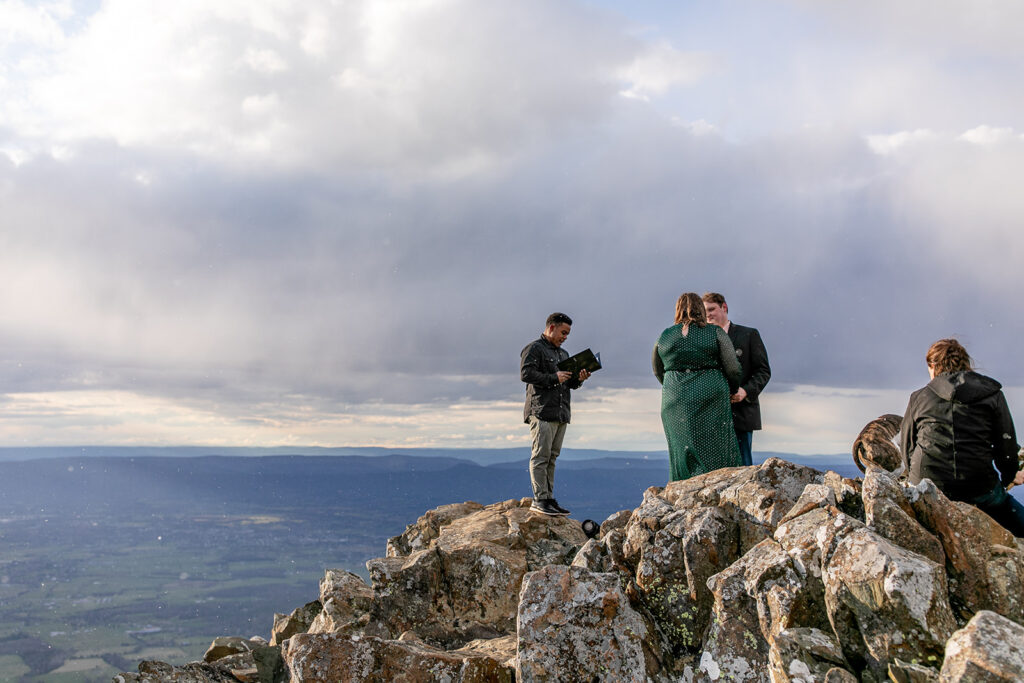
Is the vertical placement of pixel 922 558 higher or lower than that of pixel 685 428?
lower

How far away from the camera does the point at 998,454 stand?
424 inches

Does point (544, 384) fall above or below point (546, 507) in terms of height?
above

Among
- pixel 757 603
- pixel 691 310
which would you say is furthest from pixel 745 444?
pixel 757 603

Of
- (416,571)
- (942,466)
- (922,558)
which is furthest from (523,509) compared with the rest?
(922,558)

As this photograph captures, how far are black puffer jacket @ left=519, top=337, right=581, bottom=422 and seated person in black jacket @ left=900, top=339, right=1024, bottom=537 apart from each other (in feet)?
25.5

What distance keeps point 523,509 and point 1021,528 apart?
11699 millimetres

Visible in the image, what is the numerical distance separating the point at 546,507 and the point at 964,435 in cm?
1024

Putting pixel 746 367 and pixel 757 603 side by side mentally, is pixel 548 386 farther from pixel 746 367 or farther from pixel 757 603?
pixel 757 603

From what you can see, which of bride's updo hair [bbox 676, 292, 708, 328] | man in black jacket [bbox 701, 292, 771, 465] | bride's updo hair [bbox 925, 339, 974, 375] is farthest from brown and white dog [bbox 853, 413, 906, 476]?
bride's updo hair [bbox 676, 292, 708, 328]

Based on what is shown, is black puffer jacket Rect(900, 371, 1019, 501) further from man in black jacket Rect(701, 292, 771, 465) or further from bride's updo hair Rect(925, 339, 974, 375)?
man in black jacket Rect(701, 292, 771, 465)

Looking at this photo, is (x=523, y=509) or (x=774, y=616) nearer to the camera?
(x=774, y=616)

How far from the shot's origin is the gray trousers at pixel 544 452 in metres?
17.2

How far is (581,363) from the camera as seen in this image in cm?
1677

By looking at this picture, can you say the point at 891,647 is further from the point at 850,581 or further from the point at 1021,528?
the point at 1021,528
